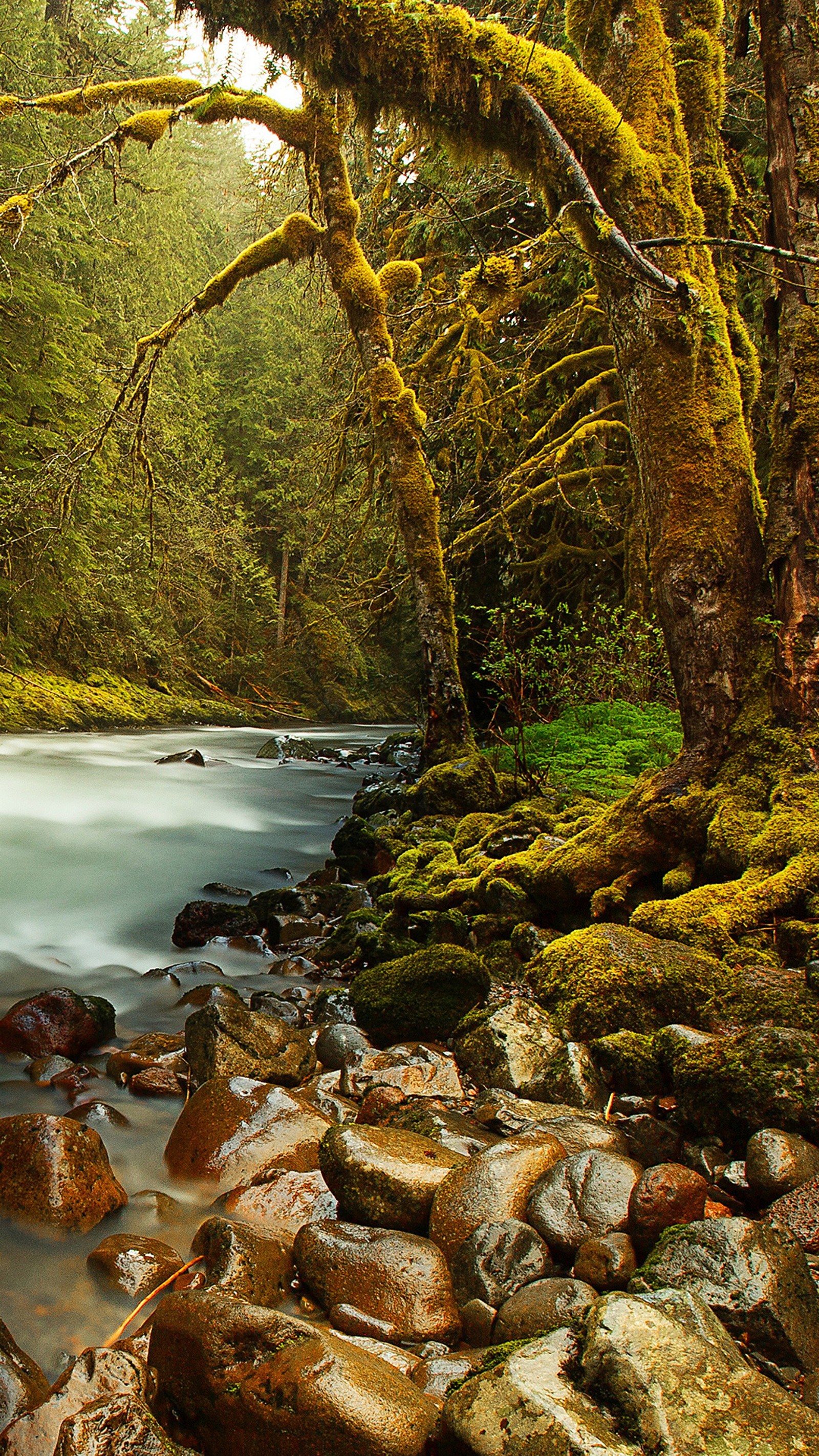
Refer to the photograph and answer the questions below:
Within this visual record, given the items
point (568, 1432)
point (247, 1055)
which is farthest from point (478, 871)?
point (568, 1432)

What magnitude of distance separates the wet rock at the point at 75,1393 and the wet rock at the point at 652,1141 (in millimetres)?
1498

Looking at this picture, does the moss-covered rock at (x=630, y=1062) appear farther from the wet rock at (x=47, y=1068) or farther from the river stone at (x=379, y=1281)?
the wet rock at (x=47, y=1068)

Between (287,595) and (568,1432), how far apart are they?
92.9 feet

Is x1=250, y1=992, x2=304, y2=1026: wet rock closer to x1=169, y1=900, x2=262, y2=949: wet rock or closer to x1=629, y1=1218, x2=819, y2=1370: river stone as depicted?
x1=169, y1=900, x2=262, y2=949: wet rock

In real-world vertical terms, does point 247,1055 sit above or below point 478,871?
below

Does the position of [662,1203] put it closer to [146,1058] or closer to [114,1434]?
[114,1434]

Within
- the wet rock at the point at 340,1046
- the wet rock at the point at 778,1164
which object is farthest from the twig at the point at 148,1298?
the wet rock at the point at 778,1164

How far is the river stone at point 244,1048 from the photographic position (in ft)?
11.5

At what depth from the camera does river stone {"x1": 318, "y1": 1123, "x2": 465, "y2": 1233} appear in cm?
241

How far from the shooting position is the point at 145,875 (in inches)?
293

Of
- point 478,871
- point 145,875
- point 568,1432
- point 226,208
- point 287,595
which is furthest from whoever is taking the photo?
point 226,208

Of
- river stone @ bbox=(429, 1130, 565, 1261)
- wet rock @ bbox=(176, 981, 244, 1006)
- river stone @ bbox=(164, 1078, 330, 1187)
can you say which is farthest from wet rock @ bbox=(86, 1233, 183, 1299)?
wet rock @ bbox=(176, 981, 244, 1006)

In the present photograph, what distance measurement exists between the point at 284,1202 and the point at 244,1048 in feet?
3.14

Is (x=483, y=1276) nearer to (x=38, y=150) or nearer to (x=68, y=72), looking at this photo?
(x=38, y=150)
